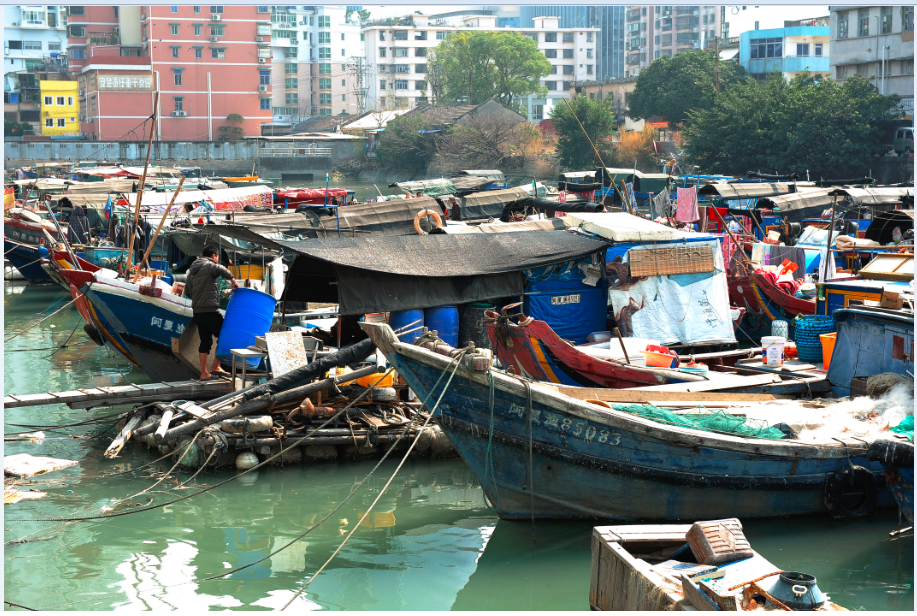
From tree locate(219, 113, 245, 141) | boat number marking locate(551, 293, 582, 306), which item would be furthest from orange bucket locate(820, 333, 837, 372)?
tree locate(219, 113, 245, 141)

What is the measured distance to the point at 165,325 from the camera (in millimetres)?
10750

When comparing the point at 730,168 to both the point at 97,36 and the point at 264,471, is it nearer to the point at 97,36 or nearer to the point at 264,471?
the point at 264,471

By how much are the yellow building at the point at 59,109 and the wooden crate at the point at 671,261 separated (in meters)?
62.2

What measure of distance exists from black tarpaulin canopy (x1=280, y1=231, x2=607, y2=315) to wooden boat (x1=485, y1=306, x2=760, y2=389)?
1.18 m

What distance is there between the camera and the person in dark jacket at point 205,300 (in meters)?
9.96

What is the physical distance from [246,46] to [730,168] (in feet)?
114

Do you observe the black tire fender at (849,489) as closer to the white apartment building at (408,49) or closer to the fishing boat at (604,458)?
the fishing boat at (604,458)

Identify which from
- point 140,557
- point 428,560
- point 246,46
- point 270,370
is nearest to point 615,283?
point 270,370

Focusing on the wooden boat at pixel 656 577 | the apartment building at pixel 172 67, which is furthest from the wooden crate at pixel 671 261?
the apartment building at pixel 172 67

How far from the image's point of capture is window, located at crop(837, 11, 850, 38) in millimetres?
44103

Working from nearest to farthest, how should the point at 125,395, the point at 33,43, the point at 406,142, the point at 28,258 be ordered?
the point at 125,395 → the point at 28,258 → the point at 406,142 → the point at 33,43

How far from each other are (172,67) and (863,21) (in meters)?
41.0

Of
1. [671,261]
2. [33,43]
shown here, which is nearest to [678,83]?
[671,261]

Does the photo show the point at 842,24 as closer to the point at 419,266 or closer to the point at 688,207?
the point at 688,207
